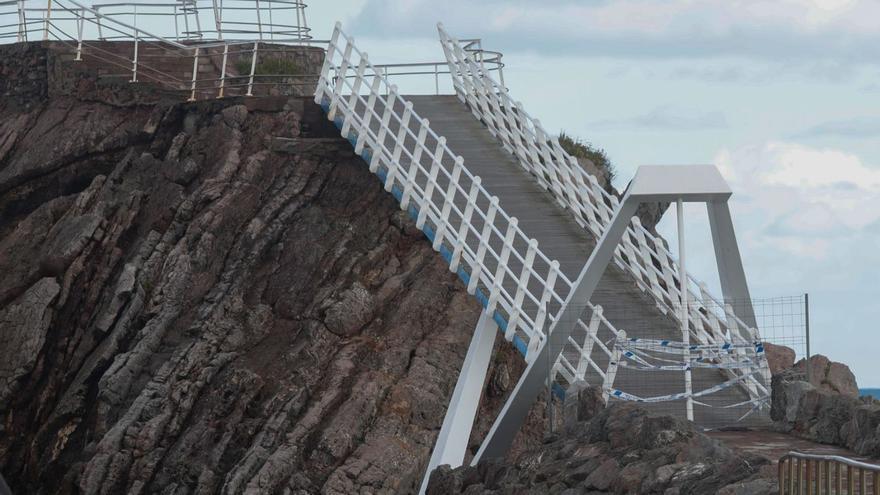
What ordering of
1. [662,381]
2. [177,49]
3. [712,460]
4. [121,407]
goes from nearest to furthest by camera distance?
1. [712,460]
2. [662,381]
3. [121,407]
4. [177,49]

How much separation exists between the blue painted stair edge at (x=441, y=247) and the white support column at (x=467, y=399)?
239 millimetres

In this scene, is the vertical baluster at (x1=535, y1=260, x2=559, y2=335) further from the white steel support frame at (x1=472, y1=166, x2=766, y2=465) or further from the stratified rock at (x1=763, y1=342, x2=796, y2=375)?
the stratified rock at (x1=763, y1=342, x2=796, y2=375)

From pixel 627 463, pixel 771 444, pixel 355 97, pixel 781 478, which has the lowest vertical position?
pixel 781 478

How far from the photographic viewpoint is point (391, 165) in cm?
2342

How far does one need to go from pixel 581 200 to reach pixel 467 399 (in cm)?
406

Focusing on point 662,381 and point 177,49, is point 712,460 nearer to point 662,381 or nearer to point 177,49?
point 662,381

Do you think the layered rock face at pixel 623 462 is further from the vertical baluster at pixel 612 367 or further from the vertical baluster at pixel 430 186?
the vertical baluster at pixel 430 186

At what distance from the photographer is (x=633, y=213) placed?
58.1ft

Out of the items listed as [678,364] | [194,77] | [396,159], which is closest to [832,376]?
[678,364]

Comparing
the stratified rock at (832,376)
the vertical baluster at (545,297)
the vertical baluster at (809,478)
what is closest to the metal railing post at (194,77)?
the vertical baluster at (545,297)

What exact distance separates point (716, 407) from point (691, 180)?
7.51 ft

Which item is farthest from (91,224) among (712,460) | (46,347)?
(712,460)

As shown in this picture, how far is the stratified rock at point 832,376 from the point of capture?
58.5ft

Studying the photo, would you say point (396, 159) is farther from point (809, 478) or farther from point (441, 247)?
point (809, 478)
